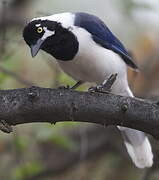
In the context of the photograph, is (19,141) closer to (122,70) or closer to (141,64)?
(122,70)

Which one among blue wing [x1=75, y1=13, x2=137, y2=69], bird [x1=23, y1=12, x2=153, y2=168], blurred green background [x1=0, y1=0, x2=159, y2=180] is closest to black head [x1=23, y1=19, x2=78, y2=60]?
bird [x1=23, y1=12, x2=153, y2=168]

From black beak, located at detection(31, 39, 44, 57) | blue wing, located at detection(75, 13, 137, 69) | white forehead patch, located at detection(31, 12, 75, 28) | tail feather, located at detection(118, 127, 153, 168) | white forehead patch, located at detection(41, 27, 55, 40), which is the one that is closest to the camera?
black beak, located at detection(31, 39, 44, 57)

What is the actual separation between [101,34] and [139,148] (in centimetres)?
76

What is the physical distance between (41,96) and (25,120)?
0.13 m

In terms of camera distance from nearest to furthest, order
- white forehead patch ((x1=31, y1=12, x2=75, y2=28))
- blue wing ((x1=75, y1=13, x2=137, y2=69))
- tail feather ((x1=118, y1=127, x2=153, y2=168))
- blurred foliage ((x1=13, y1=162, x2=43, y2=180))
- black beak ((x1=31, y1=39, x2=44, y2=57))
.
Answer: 1. black beak ((x1=31, y1=39, x2=44, y2=57))
2. white forehead patch ((x1=31, y1=12, x2=75, y2=28))
3. blue wing ((x1=75, y1=13, x2=137, y2=69))
4. tail feather ((x1=118, y1=127, x2=153, y2=168))
5. blurred foliage ((x1=13, y1=162, x2=43, y2=180))

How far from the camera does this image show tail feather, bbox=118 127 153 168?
384 cm

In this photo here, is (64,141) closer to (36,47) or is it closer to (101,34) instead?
(101,34)

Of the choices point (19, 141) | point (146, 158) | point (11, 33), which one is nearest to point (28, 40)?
point (146, 158)

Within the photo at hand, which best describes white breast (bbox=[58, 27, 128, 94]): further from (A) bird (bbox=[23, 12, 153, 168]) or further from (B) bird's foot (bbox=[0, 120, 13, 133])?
(B) bird's foot (bbox=[0, 120, 13, 133])

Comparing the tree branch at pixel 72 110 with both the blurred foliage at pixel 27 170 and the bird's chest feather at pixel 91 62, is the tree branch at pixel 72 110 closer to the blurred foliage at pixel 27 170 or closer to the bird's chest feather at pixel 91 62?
the bird's chest feather at pixel 91 62

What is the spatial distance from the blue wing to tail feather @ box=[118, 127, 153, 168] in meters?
0.44

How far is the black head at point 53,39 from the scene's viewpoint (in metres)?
3.31

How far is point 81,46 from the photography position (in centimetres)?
346

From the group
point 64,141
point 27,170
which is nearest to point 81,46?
point 64,141
